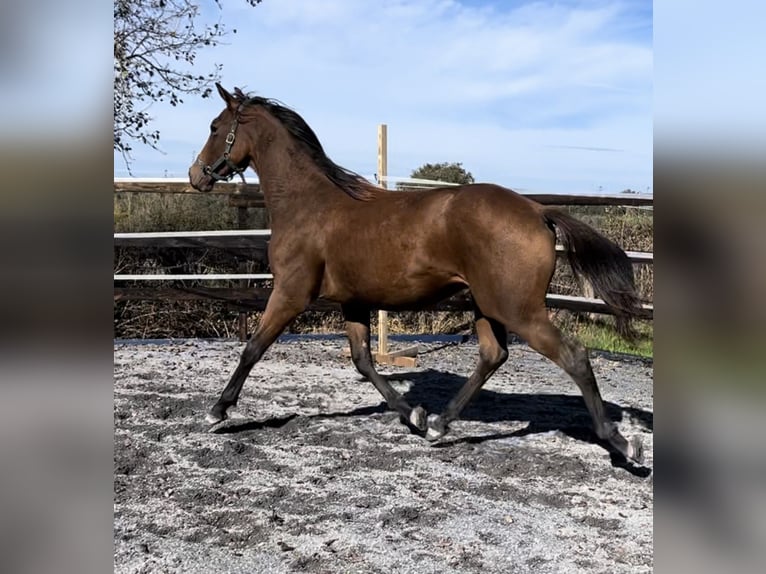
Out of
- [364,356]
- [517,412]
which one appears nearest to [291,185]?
[364,356]

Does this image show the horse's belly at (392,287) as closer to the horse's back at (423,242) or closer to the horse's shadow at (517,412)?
the horse's back at (423,242)

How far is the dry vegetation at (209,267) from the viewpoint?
7.48 m

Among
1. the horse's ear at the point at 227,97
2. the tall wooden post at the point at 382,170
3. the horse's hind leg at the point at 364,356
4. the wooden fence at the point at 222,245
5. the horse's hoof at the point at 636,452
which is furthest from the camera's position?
the wooden fence at the point at 222,245

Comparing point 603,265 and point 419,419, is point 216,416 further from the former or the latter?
point 603,265

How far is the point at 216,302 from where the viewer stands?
7.34 meters

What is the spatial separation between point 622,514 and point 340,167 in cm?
270

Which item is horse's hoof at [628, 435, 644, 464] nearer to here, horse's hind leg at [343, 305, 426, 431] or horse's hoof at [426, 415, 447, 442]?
horse's hoof at [426, 415, 447, 442]

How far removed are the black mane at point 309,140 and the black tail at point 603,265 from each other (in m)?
1.39

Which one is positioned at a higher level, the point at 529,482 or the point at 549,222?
the point at 549,222

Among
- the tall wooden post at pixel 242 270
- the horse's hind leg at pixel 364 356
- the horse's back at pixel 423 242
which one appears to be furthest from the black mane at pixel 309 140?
the tall wooden post at pixel 242 270

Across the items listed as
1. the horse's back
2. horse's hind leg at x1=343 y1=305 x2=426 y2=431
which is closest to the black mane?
the horse's back

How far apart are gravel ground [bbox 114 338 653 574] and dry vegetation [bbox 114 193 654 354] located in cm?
211

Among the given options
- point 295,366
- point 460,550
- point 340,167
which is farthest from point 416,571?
point 295,366
